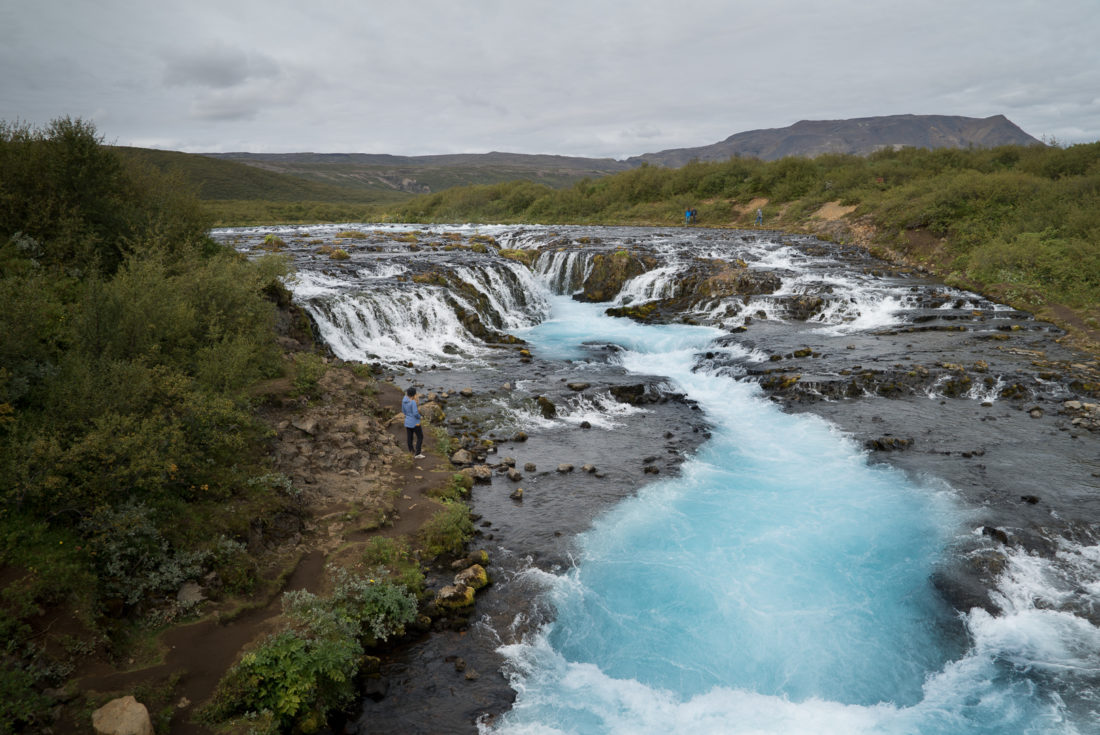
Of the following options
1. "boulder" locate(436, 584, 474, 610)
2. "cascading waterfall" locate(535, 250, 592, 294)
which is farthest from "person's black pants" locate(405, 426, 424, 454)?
"cascading waterfall" locate(535, 250, 592, 294)

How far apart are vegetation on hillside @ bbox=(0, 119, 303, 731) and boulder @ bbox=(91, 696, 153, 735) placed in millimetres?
482

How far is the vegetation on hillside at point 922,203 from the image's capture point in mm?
23641

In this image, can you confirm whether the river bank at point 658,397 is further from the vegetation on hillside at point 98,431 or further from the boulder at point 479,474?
the vegetation on hillside at point 98,431

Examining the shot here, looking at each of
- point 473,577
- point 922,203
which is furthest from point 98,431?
point 922,203

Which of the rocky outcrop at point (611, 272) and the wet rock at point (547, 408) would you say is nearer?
the wet rock at point (547, 408)

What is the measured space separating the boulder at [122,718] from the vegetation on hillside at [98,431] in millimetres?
482

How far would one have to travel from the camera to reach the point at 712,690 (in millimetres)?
6863

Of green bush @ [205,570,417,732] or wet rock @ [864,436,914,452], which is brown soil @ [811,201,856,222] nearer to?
wet rock @ [864,436,914,452]

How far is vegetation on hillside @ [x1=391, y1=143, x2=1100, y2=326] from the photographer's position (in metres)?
23.6

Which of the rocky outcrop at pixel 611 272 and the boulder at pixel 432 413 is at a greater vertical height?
the rocky outcrop at pixel 611 272

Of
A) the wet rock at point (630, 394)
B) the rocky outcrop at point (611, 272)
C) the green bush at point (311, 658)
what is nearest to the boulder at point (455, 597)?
the green bush at point (311, 658)

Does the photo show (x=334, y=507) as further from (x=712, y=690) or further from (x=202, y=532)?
(x=712, y=690)

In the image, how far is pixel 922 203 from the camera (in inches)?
1303

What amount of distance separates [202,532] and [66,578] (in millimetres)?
1594
